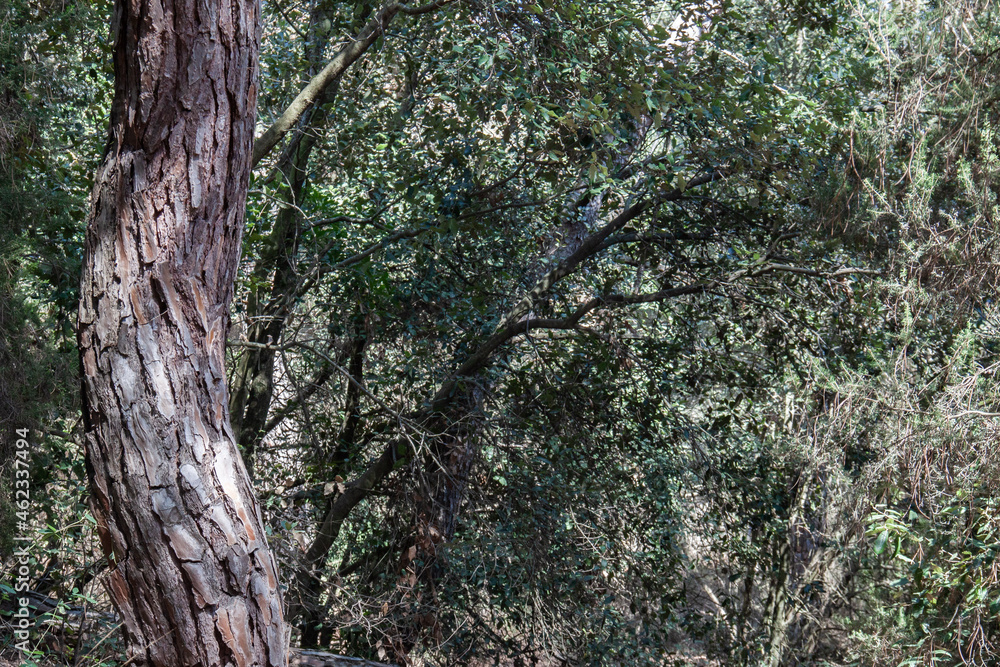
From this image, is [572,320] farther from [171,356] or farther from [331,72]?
[171,356]

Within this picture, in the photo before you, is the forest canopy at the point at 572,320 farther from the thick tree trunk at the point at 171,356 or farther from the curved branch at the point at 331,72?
the thick tree trunk at the point at 171,356

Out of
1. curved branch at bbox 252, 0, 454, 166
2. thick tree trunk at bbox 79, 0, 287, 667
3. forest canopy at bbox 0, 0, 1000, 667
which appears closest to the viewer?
thick tree trunk at bbox 79, 0, 287, 667

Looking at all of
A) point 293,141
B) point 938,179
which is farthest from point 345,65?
point 938,179

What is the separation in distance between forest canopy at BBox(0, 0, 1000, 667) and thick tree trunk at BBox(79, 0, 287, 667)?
3.86 feet

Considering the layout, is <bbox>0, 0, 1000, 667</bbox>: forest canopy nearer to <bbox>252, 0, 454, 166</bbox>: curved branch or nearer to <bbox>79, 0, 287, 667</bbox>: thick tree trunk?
<bbox>252, 0, 454, 166</bbox>: curved branch

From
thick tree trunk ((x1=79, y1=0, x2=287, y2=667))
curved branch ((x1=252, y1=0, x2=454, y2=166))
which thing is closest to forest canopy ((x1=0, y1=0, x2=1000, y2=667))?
curved branch ((x1=252, y1=0, x2=454, y2=166))

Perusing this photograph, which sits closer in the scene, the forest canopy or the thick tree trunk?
the thick tree trunk

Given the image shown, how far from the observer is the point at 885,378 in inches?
174

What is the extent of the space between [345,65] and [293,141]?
4.66 ft

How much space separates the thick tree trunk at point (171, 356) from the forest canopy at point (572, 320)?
1.18 meters

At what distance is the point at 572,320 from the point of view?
520cm

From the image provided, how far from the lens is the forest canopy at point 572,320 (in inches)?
158

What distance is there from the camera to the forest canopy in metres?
4.02

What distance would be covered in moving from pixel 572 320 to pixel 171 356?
3.09m
